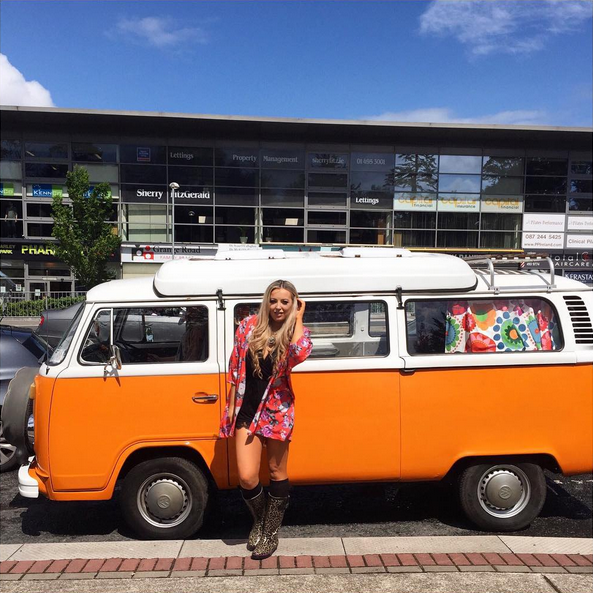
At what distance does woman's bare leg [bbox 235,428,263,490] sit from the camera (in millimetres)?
3771

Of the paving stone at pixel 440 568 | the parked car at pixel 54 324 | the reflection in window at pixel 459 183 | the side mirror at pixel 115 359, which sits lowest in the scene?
the paving stone at pixel 440 568

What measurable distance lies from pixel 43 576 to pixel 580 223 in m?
38.4

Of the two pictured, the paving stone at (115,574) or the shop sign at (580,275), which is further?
the shop sign at (580,275)

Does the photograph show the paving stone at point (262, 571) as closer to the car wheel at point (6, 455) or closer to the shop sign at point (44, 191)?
the car wheel at point (6, 455)

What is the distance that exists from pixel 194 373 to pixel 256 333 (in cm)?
76

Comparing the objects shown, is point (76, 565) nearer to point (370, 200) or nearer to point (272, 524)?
point (272, 524)

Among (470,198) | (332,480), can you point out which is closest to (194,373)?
(332,480)

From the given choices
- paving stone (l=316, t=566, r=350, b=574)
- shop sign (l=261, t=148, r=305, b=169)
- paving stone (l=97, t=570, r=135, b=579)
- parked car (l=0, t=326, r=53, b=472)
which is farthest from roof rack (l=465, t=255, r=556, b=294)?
shop sign (l=261, t=148, r=305, b=169)

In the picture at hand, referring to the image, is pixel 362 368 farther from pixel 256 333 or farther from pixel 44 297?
pixel 44 297

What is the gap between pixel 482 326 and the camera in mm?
4398

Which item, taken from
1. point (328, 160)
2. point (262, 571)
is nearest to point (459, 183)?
point (328, 160)

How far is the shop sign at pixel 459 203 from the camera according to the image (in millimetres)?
34500

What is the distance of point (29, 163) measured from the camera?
3294cm

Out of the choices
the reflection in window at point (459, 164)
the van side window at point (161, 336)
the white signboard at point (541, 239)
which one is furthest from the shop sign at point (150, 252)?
the van side window at point (161, 336)
